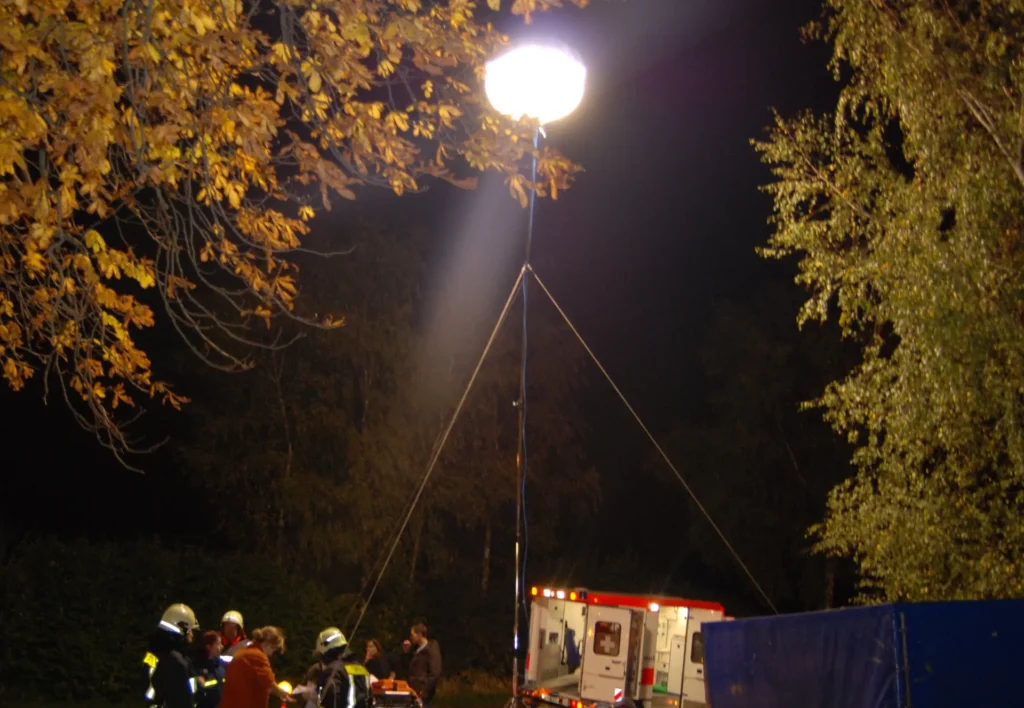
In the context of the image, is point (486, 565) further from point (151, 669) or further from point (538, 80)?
point (538, 80)

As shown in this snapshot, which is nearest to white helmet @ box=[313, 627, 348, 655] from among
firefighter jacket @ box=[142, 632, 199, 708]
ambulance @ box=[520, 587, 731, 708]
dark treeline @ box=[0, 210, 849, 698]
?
firefighter jacket @ box=[142, 632, 199, 708]

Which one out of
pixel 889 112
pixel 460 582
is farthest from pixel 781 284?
pixel 889 112

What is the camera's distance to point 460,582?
25.0 meters

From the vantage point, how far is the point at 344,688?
29.3ft

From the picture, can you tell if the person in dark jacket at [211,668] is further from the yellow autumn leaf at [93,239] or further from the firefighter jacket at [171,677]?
the yellow autumn leaf at [93,239]

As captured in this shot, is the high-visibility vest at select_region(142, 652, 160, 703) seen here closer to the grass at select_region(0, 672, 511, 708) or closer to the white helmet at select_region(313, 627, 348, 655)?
the white helmet at select_region(313, 627, 348, 655)

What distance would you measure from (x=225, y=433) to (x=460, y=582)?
6.91m

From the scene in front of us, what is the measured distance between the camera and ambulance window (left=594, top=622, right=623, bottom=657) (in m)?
13.5

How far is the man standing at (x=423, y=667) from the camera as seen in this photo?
1298 cm

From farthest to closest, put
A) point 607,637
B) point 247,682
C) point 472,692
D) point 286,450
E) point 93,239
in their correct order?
point 286,450
point 472,692
point 607,637
point 93,239
point 247,682

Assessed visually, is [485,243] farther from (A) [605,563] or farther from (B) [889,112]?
(B) [889,112]

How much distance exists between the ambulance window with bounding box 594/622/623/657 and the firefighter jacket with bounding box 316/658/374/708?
17.1 ft

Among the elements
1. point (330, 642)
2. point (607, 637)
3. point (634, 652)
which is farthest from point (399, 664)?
point (330, 642)

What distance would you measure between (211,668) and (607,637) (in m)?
5.65
